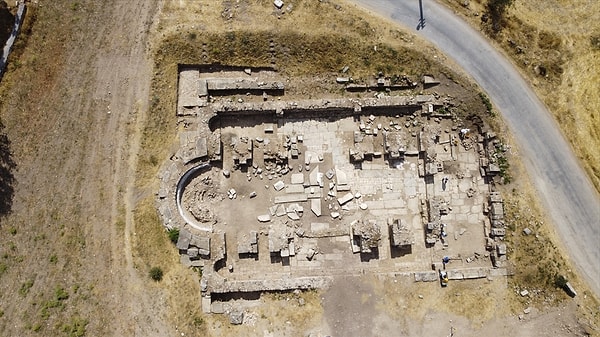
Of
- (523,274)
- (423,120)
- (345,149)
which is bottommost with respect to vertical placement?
(523,274)

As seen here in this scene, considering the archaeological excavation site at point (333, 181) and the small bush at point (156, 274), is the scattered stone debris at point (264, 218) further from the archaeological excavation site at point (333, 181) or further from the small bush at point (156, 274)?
the small bush at point (156, 274)

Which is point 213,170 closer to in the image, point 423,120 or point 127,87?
point 127,87

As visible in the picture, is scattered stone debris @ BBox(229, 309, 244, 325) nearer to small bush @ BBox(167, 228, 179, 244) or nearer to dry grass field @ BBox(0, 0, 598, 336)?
dry grass field @ BBox(0, 0, 598, 336)

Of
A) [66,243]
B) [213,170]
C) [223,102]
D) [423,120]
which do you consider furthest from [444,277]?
[66,243]

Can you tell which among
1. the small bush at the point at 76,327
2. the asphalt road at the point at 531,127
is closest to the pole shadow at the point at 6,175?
the small bush at the point at 76,327

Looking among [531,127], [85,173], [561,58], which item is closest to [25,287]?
→ [85,173]

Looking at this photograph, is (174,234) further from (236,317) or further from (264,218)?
(236,317)

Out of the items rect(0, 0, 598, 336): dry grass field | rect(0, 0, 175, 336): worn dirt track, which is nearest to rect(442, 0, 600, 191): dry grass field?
rect(0, 0, 598, 336): dry grass field
